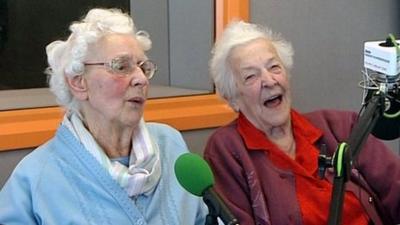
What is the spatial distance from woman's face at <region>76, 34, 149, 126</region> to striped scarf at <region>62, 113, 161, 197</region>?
62 millimetres

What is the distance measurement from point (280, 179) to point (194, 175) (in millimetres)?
778

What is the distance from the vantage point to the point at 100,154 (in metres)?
1.60

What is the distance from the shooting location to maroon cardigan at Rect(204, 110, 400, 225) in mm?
1781

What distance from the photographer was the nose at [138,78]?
1628mm

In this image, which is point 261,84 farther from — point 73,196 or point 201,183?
point 201,183

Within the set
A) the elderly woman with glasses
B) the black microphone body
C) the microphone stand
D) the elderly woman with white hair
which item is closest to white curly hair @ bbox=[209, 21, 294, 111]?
the elderly woman with white hair

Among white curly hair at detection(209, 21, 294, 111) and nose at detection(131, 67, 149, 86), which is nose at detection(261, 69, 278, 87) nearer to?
white curly hair at detection(209, 21, 294, 111)

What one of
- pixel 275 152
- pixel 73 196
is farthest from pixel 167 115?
pixel 73 196

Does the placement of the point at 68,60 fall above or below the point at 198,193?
above

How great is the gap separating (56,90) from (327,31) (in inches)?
50.4

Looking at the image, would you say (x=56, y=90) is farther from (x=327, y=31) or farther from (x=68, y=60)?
(x=327, y=31)

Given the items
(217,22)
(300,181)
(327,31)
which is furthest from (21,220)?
(327,31)

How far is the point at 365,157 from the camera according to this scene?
1945mm

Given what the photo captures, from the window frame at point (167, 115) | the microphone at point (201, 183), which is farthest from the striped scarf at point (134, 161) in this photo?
the microphone at point (201, 183)
